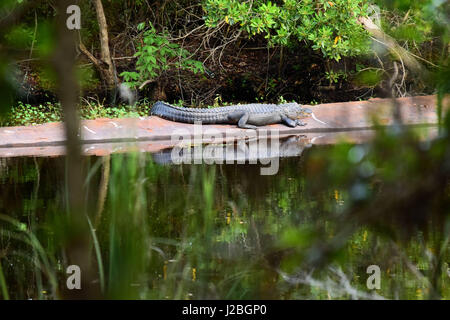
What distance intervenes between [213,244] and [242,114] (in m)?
6.64

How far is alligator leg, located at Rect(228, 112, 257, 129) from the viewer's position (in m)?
10.3

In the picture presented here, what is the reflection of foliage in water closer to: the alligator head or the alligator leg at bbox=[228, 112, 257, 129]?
the alligator leg at bbox=[228, 112, 257, 129]

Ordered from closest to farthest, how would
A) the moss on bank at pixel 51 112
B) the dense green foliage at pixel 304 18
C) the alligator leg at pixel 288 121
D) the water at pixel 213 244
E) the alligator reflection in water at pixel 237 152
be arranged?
1. the water at pixel 213 244
2. the alligator reflection in water at pixel 237 152
3. the alligator leg at pixel 288 121
4. the moss on bank at pixel 51 112
5. the dense green foliage at pixel 304 18

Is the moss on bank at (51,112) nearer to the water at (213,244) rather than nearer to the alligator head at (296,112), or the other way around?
the alligator head at (296,112)

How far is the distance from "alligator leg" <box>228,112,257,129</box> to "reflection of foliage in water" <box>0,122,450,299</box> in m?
3.53

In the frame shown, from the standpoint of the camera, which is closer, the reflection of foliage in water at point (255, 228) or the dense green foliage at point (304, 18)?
the reflection of foliage in water at point (255, 228)

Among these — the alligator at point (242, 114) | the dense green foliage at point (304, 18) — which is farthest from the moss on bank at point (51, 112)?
the dense green foliage at point (304, 18)

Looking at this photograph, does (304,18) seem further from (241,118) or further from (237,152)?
(237,152)

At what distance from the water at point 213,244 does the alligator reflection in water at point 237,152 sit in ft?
4.22

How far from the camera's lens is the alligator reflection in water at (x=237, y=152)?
7320mm
